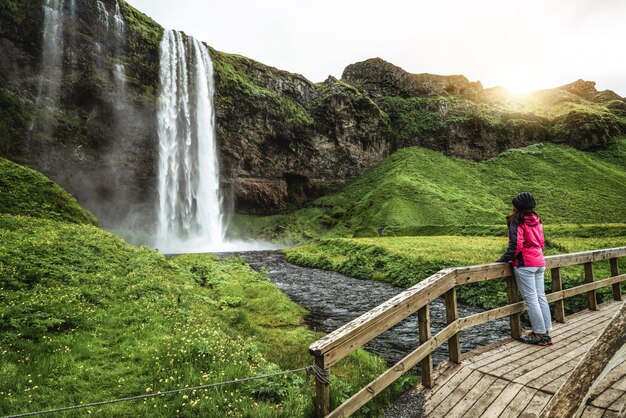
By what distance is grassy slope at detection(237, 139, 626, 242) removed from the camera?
57.5m

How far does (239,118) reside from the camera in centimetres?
7162

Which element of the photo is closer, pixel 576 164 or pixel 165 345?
pixel 165 345

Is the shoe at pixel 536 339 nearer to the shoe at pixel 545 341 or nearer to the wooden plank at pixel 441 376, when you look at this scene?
the shoe at pixel 545 341

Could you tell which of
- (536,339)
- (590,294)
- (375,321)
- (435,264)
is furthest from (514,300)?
(435,264)

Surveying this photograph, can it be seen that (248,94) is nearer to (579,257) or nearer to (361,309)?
(361,309)

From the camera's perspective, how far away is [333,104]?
289ft

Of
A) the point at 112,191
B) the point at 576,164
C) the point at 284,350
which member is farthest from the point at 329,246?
the point at 576,164

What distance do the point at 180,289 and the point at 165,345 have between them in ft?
21.4

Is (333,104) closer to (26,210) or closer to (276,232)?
(276,232)

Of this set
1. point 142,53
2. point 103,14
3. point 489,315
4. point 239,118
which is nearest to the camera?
point 489,315

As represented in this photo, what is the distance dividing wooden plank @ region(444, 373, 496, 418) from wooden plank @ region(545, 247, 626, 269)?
3.66 metres

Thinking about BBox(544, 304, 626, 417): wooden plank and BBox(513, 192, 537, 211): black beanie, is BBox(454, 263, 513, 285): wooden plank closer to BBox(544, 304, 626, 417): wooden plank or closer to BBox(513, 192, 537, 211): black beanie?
BBox(513, 192, 537, 211): black beanie

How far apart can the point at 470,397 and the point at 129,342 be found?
7.26 meters

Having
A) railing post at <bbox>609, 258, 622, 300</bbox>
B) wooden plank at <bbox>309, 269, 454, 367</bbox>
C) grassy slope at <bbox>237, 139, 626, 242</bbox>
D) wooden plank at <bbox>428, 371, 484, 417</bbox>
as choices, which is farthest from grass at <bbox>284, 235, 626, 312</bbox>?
grassy slope at <bbox>237, 139, 626, 242</bbox>
